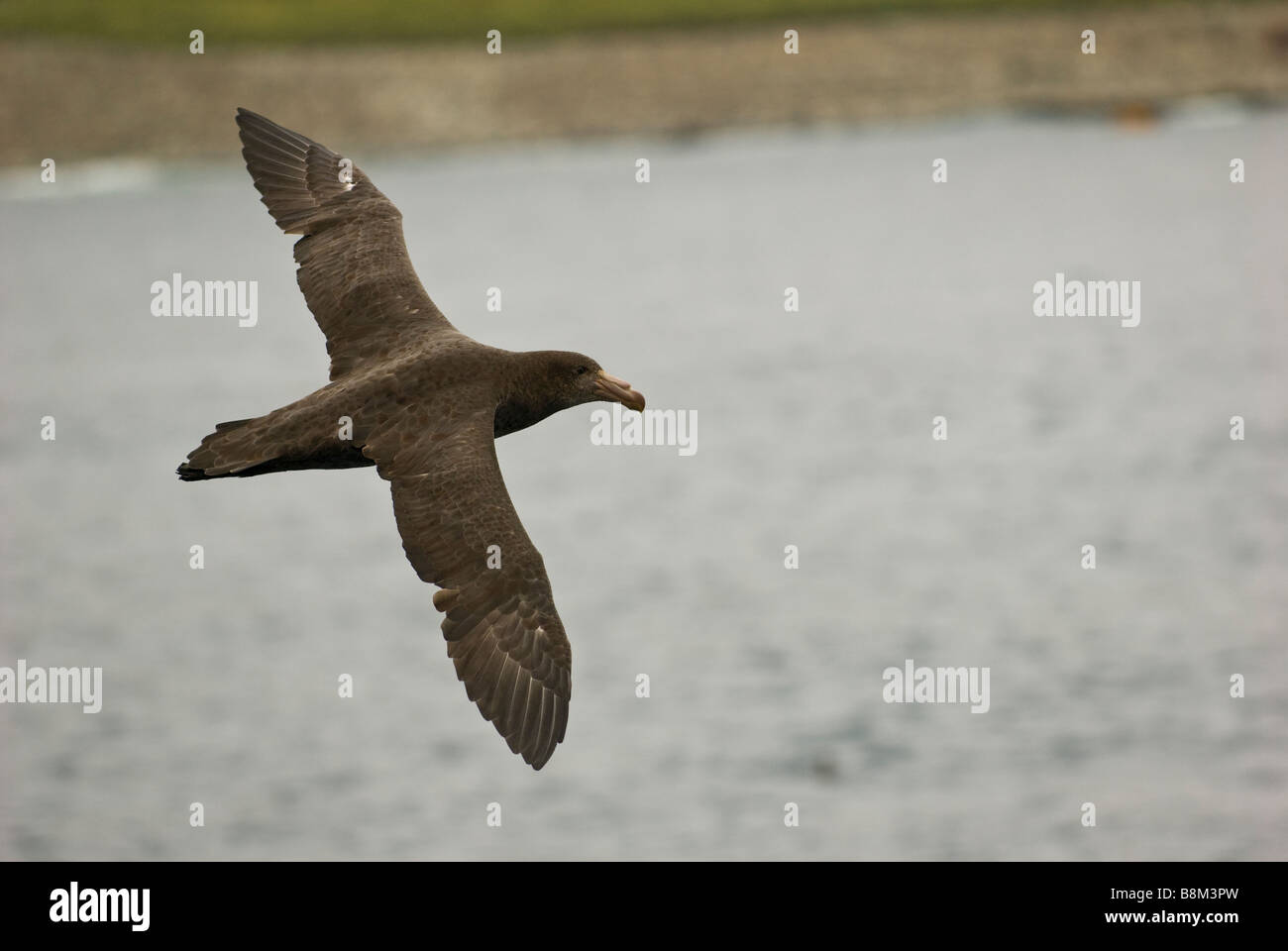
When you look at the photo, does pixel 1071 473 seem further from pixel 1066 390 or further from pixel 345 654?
pixel 345 654

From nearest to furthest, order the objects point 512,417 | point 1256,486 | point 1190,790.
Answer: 1. point 512,417
2. point 1190,790
3. point 1256,486

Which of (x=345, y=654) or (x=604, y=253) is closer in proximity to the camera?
(x=345, y=654)

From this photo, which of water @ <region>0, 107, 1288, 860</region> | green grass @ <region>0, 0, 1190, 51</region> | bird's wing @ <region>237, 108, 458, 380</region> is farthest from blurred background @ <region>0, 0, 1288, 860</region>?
bird's wing @ <region>237, 108, 458, 380</region>

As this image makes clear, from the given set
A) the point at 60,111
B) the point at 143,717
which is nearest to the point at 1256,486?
the point at 143,717

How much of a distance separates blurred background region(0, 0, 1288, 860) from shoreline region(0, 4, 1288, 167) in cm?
26

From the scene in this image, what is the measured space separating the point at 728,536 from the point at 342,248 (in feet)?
155

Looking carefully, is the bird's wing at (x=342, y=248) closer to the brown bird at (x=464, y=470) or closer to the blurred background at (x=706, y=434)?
the brown bird at (x=464, y=470)

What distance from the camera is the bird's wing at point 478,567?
1190 cm

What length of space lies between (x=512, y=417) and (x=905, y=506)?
50.7 metres

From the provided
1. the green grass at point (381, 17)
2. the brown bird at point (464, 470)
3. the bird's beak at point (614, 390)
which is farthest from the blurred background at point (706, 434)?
the brown bird at point (464, 470)

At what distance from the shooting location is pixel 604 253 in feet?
333

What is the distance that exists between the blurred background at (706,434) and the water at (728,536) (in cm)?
20

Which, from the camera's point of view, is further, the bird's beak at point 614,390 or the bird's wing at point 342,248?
the bird's wing at point 342,248

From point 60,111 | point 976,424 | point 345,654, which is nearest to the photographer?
point 345,654
